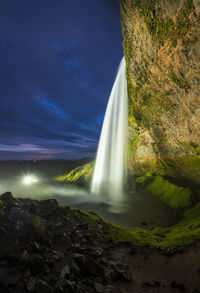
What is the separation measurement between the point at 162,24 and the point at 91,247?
2131cm

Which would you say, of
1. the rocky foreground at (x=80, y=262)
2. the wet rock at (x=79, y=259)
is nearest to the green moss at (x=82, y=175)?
the rocky foreground at (x=80, y=262)

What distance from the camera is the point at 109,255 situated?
25.1 feet

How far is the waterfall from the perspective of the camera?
40375mm

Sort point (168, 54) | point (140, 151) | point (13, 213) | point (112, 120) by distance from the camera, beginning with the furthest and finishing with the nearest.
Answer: point (112, 120) → point (140, 151) → point (168, 54) → point (13, 213)

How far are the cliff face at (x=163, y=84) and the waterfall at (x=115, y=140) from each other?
10.4 ft

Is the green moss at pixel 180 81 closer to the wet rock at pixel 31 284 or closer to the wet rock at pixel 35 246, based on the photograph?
the wet rock at pixel 35 246

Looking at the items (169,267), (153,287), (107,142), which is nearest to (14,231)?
(153,287)

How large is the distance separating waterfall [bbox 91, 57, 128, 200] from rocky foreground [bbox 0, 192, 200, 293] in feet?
97.1

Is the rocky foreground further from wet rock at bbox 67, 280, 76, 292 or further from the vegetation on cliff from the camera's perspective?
the vegetation on cliff

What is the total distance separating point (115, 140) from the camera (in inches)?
1738

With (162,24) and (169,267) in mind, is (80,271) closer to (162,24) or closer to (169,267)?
(169,267)

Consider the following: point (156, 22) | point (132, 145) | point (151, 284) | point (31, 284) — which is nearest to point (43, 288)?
point (31, 284)

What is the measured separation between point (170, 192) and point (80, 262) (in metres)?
24.1

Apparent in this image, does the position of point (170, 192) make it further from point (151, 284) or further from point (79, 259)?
point (79, 259)
